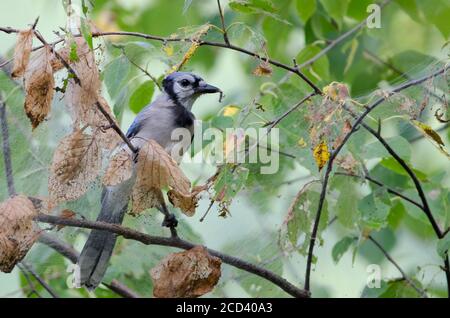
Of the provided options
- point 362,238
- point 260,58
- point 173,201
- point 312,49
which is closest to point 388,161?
point 362,238

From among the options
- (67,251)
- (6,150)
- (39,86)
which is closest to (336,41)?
(67,251)

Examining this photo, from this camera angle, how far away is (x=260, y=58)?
7.64 ft

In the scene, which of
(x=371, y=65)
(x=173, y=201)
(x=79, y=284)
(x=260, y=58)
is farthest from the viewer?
(x=371, y=65)

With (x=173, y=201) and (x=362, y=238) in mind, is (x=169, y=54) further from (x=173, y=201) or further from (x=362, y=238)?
(x=362, y=238)

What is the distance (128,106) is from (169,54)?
24.7 inches

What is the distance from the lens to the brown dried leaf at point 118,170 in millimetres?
2061

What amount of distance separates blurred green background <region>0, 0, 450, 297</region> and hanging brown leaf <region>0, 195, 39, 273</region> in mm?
338

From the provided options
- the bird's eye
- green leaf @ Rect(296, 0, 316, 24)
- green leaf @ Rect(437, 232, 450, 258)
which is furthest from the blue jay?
green leaf @ Rect(437, 232, 450, 258)

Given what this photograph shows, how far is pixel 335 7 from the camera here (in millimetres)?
3211

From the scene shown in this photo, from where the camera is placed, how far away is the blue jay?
2664mm

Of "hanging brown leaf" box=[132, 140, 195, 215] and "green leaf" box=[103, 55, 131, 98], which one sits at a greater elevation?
"green leaf" box=[103, 55, 131, 98]

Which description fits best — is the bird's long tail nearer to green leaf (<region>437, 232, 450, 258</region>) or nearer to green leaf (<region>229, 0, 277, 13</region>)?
green leaf (<region>229, 0, 277, 13</region>)

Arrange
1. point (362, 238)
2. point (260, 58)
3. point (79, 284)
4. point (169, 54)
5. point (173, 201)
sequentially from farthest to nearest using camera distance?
1. point (362, 238)
2. point (79, 284)
3. point (169, 54)
4. point (260, 58)
5. point (173, 201)

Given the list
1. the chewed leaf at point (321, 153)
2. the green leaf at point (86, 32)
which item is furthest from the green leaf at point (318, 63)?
the green leaf at point (86, 32)
